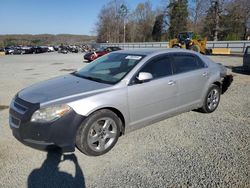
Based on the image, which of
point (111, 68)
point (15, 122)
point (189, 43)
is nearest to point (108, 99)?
point (111, 68)

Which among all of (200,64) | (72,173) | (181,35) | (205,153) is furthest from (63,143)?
(181,35)

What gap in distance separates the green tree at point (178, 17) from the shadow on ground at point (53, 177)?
184 feet

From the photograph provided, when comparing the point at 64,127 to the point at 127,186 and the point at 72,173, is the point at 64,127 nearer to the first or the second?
the point at 72,173

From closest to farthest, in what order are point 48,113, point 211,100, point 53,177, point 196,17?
point 53,177
point 48,113
point 211,100
point 196,17

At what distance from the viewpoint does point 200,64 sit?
4820mm

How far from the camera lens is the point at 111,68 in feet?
13.7

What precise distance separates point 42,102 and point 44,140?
52 cm

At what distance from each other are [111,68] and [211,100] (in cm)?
253

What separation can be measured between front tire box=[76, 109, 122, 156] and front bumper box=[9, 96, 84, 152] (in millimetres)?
129

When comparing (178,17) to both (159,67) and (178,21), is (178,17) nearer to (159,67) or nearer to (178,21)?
(178,21)

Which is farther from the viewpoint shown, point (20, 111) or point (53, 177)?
point (20, 111)

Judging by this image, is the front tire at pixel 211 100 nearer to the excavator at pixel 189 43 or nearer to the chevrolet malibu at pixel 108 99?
the chevrolet malibu at pixel 108 99

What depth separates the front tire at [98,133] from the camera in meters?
3.14

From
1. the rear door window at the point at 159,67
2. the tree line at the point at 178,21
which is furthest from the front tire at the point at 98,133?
the tree line at the point at 178,21
